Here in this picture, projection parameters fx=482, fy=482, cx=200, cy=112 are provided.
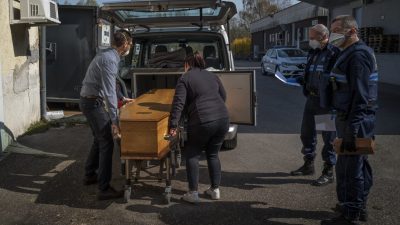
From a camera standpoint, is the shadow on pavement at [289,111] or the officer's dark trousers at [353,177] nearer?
the officer's dark trousers at [353,177]

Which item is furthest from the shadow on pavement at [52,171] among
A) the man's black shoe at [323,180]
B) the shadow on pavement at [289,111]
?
the shadow on pavement at [289,111]

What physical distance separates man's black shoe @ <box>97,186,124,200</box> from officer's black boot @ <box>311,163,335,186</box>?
238 centimetres

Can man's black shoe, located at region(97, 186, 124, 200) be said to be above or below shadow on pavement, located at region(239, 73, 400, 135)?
below

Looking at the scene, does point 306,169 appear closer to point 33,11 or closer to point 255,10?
point 33,11

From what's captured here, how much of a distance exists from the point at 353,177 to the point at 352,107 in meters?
0.67

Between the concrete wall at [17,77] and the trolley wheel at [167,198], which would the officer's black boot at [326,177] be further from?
the concrete wall at [17,77]

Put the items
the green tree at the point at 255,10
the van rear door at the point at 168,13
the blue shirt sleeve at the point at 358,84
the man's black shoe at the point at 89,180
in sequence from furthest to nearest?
the green tree at the point at 255,10
the van rear door at the point at 168,13
the man's black shoe at the point at 89,180
the blue shirt sleeve at the point at 358,84

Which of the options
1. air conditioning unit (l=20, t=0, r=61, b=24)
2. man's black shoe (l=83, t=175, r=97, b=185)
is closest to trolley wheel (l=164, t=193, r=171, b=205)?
man's black shoe (l=83, t=175, r=97, b=185)

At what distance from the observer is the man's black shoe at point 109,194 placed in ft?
18.1

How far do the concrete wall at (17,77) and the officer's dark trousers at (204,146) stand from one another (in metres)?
3.64

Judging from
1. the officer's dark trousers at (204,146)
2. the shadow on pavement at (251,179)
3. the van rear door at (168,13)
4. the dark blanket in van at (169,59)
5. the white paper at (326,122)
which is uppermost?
the van rear door at (168,13)

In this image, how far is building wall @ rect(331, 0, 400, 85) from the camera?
17.8m

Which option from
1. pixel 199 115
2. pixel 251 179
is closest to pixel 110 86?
pixel 199 115

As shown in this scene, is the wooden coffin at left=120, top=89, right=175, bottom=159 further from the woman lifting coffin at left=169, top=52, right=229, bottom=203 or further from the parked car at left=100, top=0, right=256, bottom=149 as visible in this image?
the parked car at left=100, top=0, right=256, bottom=149
